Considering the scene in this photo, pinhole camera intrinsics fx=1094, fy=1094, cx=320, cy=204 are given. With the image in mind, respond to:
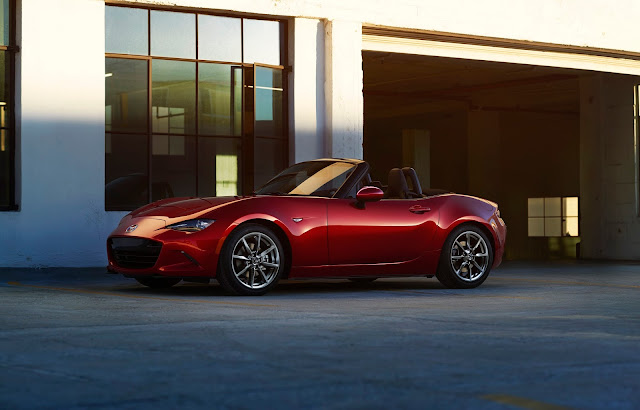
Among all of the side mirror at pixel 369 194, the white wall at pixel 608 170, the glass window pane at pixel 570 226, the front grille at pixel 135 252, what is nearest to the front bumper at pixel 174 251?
the front grille at pixel 135 252

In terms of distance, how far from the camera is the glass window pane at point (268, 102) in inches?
649

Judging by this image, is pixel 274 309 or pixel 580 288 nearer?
pixel 274 309

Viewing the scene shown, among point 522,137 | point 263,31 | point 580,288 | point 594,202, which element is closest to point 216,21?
point 263,31

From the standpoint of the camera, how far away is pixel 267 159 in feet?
54.6

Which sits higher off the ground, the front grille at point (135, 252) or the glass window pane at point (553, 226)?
the front grille at point (135, 252)

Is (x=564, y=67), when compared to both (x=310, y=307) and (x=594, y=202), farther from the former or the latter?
(x=310, y=307)

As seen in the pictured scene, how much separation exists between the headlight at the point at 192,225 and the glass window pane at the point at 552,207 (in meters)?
29.1

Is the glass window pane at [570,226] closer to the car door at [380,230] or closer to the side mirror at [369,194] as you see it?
the car door at [380,230]

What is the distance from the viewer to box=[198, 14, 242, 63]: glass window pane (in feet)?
52.1

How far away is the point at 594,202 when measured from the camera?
23.2 meters

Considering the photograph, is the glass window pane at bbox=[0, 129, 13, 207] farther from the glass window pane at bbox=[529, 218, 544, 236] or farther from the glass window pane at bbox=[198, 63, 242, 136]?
the glass window pane at bbox=[529, 218, 544, 236]

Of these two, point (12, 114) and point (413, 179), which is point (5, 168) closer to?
point (12, 114)

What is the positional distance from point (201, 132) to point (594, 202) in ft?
34.4

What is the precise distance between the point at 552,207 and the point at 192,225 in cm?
2942
